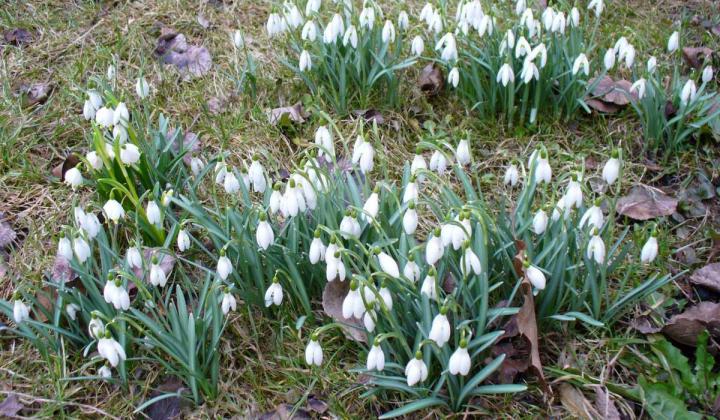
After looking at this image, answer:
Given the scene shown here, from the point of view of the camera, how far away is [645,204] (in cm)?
292

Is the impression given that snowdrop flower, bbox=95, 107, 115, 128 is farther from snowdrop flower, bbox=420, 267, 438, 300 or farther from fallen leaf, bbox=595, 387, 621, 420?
fallen leaf, bbox=595, 387, 621, 420

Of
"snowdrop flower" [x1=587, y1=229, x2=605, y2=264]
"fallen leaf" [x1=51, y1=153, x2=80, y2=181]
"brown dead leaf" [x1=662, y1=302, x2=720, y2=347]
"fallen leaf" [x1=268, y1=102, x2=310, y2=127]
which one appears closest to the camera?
"snowdrop flower" [x1=587, y1=229, x2=605, y2=264]

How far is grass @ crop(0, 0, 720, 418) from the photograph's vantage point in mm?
2354

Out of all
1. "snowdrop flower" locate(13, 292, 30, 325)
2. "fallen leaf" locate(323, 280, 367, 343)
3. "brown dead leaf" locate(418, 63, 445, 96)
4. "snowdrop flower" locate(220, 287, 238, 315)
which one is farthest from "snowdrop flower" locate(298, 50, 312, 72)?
"snowdrop flower" locate(13, 292, 30, 325)

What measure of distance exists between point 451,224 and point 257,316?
2.80 ft

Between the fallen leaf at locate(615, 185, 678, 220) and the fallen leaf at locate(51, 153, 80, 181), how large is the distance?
214 cm

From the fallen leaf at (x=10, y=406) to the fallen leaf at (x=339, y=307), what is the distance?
0.98 metres

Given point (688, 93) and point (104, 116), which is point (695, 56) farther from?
point (104, 116)

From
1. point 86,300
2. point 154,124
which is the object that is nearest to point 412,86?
point 154,124

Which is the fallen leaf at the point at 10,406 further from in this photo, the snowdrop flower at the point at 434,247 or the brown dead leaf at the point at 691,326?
the brown dead leaf at the point at 691,326

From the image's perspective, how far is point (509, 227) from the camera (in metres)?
2.43

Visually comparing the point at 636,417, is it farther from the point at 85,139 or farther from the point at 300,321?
the point at 85,139

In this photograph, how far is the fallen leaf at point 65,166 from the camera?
3.07m

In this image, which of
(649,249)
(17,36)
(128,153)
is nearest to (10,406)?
(128,153)
